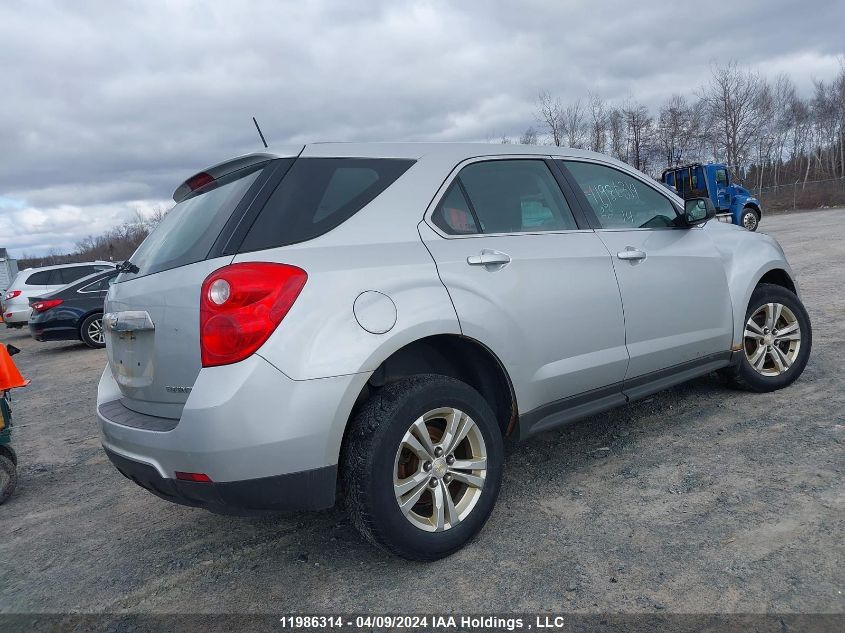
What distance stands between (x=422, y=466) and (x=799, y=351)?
331 cm

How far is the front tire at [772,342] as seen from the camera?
13.8 ft

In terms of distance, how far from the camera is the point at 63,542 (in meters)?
3.28

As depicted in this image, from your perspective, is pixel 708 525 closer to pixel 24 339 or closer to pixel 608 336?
pixel 608 336

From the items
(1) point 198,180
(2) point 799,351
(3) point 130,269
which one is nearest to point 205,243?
(1) point 198,180

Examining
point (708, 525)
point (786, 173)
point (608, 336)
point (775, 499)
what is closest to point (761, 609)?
point (708, 525)

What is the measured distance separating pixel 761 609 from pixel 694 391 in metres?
2.68

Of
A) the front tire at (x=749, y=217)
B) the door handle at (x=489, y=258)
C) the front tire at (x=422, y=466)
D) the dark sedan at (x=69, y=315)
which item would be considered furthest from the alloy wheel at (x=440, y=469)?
the front tire at (x=749, y=217)

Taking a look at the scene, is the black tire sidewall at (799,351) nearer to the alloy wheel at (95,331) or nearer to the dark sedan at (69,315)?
the dark sedan at (69,315)

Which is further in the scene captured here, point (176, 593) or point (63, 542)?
point (63, 542)

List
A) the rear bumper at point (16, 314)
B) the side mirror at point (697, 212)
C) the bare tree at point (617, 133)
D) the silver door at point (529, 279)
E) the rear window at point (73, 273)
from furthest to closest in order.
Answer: the bare tree at point (617, 133) < the rear window at point (73, 273) < the rear bumper at point (16, 314) < the side mirror at point (697, 212) < the silver door at point (529, 279)

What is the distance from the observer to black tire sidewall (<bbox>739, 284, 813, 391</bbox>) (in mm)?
4191

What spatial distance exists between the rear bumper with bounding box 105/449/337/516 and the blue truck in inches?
808

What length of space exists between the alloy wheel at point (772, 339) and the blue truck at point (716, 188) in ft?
57.0

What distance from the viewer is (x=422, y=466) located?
252 centimetres
